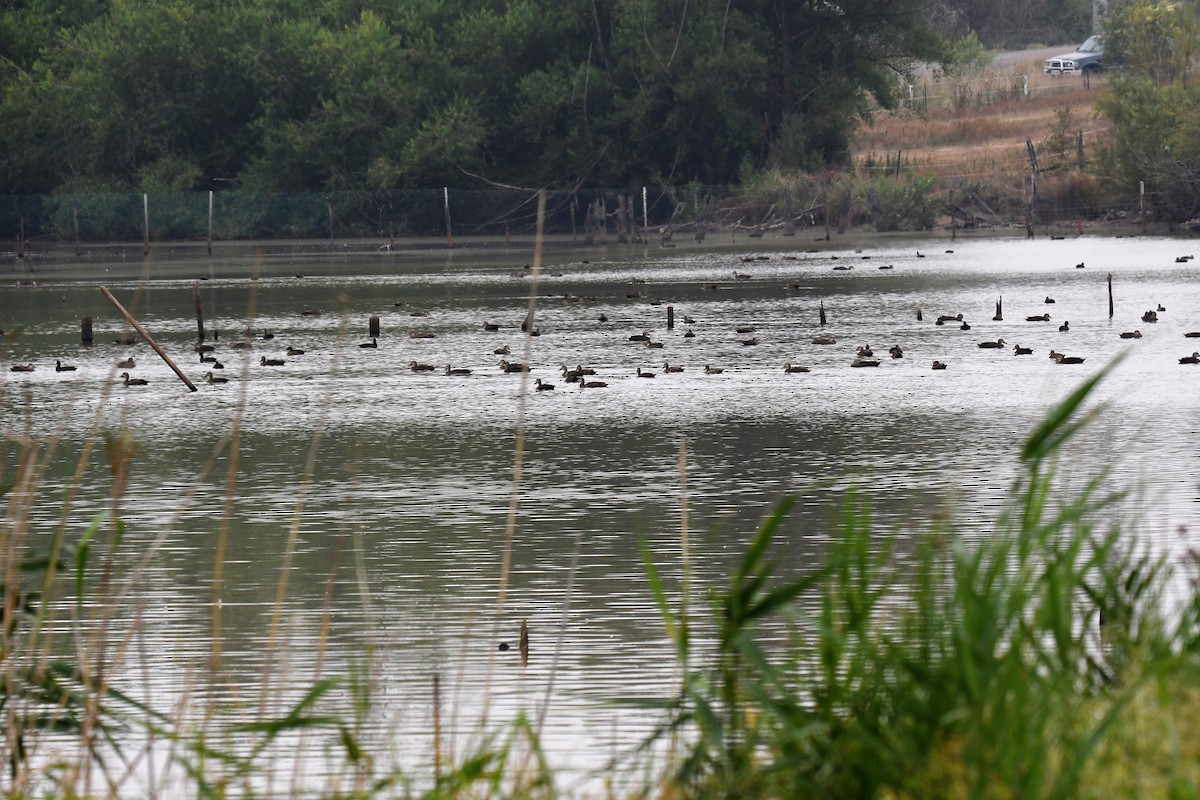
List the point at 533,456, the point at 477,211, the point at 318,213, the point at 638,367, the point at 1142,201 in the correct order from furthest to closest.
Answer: the point at 477,211
the point at 318,213
the point at 1142,201
the point at 638,367
the point at 533,456

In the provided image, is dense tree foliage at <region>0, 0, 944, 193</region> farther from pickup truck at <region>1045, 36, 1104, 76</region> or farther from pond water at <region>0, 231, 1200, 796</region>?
pond water at <region>0, 231, 1200, 796</region>

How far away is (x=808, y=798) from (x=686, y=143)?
5988cm

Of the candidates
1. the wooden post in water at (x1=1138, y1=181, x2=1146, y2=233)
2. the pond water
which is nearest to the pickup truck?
the wooden post in water at (x1=1138, y1=181, x2=1146, y2=233)

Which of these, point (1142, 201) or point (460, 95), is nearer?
point (1142, 201)

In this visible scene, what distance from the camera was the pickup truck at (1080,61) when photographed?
83188 mm

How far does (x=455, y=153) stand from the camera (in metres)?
61.9

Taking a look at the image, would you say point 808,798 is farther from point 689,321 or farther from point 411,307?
point 411,307

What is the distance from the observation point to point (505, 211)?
6231 centimetres

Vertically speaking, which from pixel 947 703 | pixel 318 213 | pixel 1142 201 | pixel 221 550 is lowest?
pixel 947 703

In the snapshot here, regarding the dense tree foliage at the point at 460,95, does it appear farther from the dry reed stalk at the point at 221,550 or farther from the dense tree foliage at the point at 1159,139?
the dry reed stalk at the point at 221,550

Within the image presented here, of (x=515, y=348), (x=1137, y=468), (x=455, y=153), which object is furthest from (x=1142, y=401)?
(x=455, y=153)

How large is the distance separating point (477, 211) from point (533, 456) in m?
48.1

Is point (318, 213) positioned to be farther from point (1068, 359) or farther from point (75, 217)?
point (1068, 359)

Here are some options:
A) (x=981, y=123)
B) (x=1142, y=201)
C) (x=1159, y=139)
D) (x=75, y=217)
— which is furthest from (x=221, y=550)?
(x=981, y=123)
